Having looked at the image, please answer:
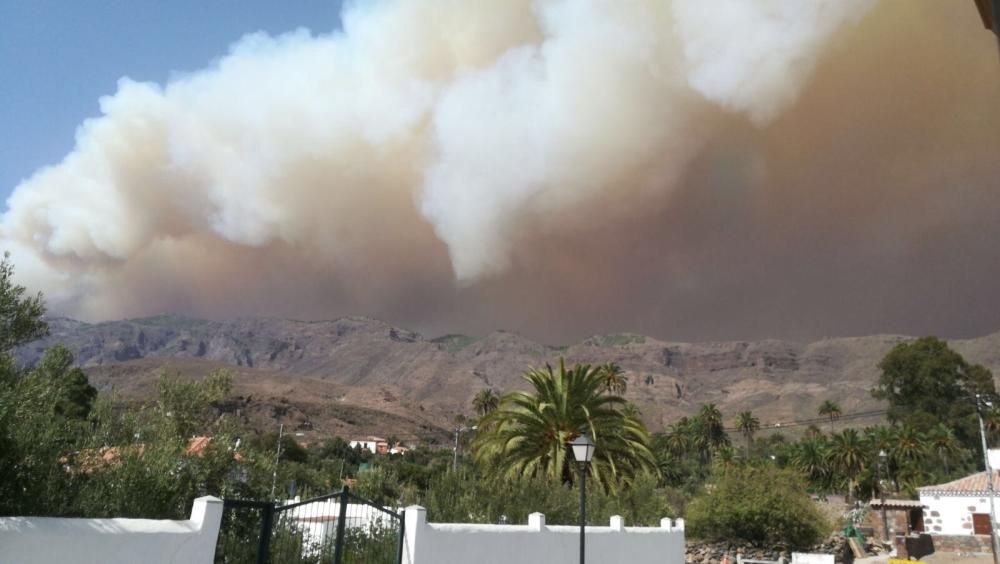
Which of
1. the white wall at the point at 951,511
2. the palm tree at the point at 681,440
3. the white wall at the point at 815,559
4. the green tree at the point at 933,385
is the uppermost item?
the green tree at the point at 933,385

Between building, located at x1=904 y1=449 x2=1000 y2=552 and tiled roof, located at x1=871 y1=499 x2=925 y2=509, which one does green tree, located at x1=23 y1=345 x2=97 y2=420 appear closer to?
building, located at x1=904 y1=449 x2=1000 y2=552

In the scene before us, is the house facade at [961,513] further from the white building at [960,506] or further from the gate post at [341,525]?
the gate post at [341,525]

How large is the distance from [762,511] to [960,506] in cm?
1919

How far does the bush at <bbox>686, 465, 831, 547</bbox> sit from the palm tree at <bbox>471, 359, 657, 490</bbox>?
67.1 ft

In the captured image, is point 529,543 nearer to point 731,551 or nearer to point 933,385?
point 731,551

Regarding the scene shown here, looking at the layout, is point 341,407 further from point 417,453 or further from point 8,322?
point 8,322

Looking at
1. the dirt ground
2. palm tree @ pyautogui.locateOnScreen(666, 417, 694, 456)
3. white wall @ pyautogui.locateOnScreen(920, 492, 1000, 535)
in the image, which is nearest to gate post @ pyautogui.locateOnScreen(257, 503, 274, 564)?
the dirt ground

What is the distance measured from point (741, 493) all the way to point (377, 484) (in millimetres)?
24517

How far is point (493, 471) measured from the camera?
24.9 meters

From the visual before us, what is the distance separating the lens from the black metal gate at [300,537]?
11.4m

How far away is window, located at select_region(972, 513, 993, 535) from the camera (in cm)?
4969

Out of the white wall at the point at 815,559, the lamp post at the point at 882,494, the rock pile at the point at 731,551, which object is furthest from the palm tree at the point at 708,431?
the white wall at the point at 815,559

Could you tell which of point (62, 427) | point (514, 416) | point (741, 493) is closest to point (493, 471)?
point (514, 416)

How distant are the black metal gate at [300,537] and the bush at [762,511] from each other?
34467 millimetres
